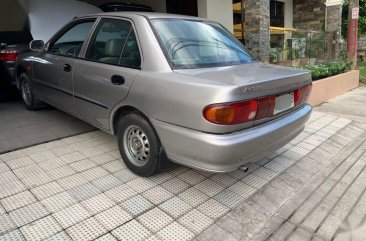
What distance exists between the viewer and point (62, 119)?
5.14m

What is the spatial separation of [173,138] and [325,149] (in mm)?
2740

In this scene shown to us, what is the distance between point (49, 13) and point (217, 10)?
456 centimetres

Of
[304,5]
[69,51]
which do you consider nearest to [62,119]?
[69,51]

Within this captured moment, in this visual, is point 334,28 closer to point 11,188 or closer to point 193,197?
point 193,197

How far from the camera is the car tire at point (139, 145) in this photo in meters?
3.10

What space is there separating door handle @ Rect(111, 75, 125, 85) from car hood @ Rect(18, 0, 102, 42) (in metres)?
3.64

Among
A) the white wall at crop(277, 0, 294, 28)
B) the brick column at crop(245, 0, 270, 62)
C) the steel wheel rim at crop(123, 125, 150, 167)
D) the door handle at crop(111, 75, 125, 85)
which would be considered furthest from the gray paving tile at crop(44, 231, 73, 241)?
the white wall at crop(277, 0, 294, 28)

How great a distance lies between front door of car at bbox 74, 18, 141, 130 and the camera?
3303 millimetres

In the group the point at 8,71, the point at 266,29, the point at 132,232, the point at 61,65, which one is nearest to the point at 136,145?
the point at 132,232

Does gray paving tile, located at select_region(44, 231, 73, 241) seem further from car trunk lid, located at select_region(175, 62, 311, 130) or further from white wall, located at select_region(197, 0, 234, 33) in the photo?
white wall, located at select_region(197, 0, 234, 33)

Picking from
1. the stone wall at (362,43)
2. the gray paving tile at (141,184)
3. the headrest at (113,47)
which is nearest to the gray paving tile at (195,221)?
the gray paving tile at (141,184)

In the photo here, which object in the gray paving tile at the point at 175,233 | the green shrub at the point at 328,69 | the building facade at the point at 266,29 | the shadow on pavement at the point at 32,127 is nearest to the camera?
the gray paving tile at the point at 175,233

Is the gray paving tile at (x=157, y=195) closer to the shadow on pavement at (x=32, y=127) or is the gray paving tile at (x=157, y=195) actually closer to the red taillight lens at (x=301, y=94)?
the red taillight lens at (x=301, y=94)

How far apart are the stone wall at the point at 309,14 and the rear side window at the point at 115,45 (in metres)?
12.3
